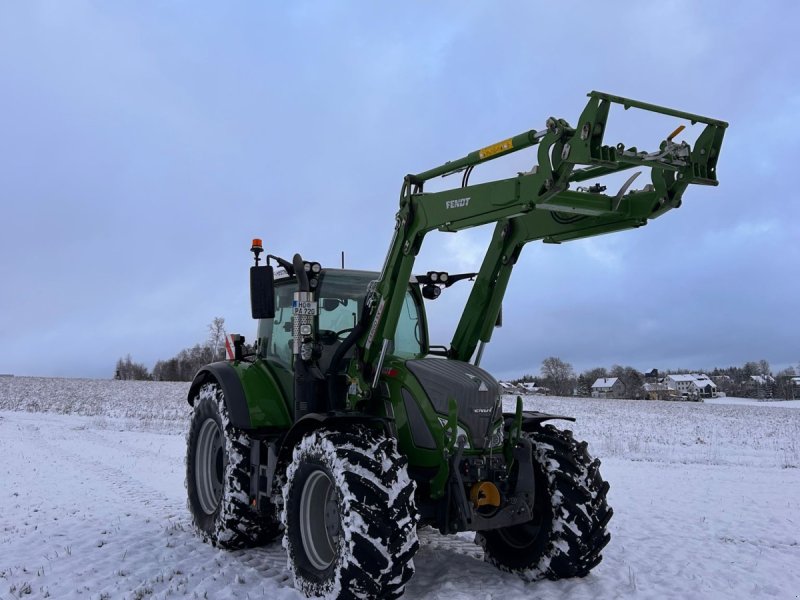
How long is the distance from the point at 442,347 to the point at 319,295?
1315mm

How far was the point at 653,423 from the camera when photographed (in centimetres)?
2388

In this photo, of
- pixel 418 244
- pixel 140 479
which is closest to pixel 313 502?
pixel 418 244

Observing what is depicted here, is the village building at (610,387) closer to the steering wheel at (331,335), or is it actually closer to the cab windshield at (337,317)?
the cab windshield at (337,317)

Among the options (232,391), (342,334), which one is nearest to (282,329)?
(232,391)

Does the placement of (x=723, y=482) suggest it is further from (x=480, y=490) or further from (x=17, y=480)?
(x=17, y=480)

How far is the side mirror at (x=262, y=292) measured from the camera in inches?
215

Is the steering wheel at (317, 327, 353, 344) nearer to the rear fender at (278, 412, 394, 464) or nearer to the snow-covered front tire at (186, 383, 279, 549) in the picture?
the rear fender at (278, 412, 394, 464)

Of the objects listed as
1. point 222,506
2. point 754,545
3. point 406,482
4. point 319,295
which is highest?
point 319,295

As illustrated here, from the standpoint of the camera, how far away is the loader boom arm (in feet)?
13.6

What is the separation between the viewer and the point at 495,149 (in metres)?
4.66

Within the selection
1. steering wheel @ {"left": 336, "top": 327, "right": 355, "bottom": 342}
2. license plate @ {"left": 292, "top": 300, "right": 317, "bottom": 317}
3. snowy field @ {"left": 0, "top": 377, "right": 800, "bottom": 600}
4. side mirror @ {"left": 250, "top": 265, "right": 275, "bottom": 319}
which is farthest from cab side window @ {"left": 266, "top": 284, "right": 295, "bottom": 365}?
snowy field @ {"left": 0, "top": 377, "right": 800, "bottom": 600}

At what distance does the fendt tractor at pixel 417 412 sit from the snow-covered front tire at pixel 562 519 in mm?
11

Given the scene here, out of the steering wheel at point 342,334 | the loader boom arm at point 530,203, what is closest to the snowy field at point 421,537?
the loader boom arm at point 530,203

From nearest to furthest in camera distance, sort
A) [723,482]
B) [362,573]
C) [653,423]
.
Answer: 1. [362,573]
2. [723,482]
3. [653,423]
